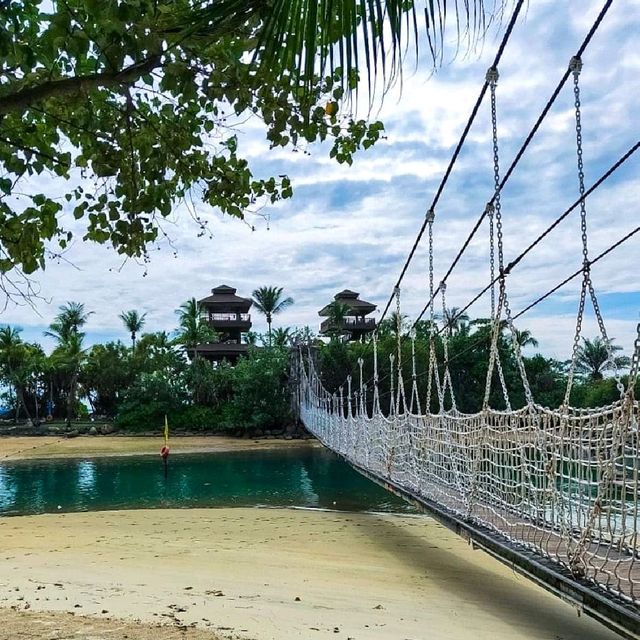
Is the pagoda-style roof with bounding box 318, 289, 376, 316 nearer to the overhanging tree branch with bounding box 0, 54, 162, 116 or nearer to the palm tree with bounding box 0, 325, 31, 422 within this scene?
the palm tree with bounding box 0, 325, 31, 422

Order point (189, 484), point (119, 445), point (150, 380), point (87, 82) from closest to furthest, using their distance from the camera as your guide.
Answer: point (87, 82) → point (189, 484) → point (119, 445) → point (150, 380)

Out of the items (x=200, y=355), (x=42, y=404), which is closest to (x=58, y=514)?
(x=200, y=355)

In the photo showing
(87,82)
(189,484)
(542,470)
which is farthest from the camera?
(189,484)

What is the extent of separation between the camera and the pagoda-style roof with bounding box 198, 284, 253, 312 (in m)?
28.4

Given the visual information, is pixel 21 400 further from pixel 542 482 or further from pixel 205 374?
pixel 542 482

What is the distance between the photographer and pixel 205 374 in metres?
24.6

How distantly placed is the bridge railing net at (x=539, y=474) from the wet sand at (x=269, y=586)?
21.7 inches

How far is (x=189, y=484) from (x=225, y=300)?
17.0 meters

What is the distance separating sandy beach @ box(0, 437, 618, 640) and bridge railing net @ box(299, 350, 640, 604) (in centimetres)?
56

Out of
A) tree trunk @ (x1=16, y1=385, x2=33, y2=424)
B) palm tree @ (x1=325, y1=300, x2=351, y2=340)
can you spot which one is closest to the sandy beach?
palm tree @ (x1=325, y1=300, x2=351, y2=340)

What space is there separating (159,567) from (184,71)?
157 inches

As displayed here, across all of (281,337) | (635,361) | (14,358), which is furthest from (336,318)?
(635,361)

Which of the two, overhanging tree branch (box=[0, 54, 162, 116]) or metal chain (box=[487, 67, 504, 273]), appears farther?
metal chain (box=[487, 67, 504, 273])

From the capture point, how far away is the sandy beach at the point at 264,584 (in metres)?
3.10
